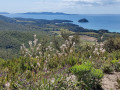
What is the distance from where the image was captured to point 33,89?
3682mm

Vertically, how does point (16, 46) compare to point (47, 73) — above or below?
below

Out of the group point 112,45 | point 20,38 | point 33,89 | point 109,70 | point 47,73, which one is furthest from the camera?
point 20,38

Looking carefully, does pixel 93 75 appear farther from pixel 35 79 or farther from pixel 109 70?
pixel 109 70

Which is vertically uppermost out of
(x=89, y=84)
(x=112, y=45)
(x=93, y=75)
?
(x=93, y=75)

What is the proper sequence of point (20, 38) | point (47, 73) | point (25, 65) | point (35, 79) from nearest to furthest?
1. point (35, 79)
2. point (47, 73)
3. point (25, 65)
4. point (20, 38)

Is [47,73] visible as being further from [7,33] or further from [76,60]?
[7,33]

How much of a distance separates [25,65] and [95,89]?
376cm

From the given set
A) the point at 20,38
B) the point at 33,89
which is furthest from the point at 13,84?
the point at 20,38

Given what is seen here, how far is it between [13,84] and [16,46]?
4521 inches

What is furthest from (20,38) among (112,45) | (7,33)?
(112,45)

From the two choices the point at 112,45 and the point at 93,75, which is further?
the point at 112,45

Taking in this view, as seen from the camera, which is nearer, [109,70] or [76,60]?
[109,70]

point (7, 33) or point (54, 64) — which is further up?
point (54, 64)

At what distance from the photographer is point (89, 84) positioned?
422 cm
